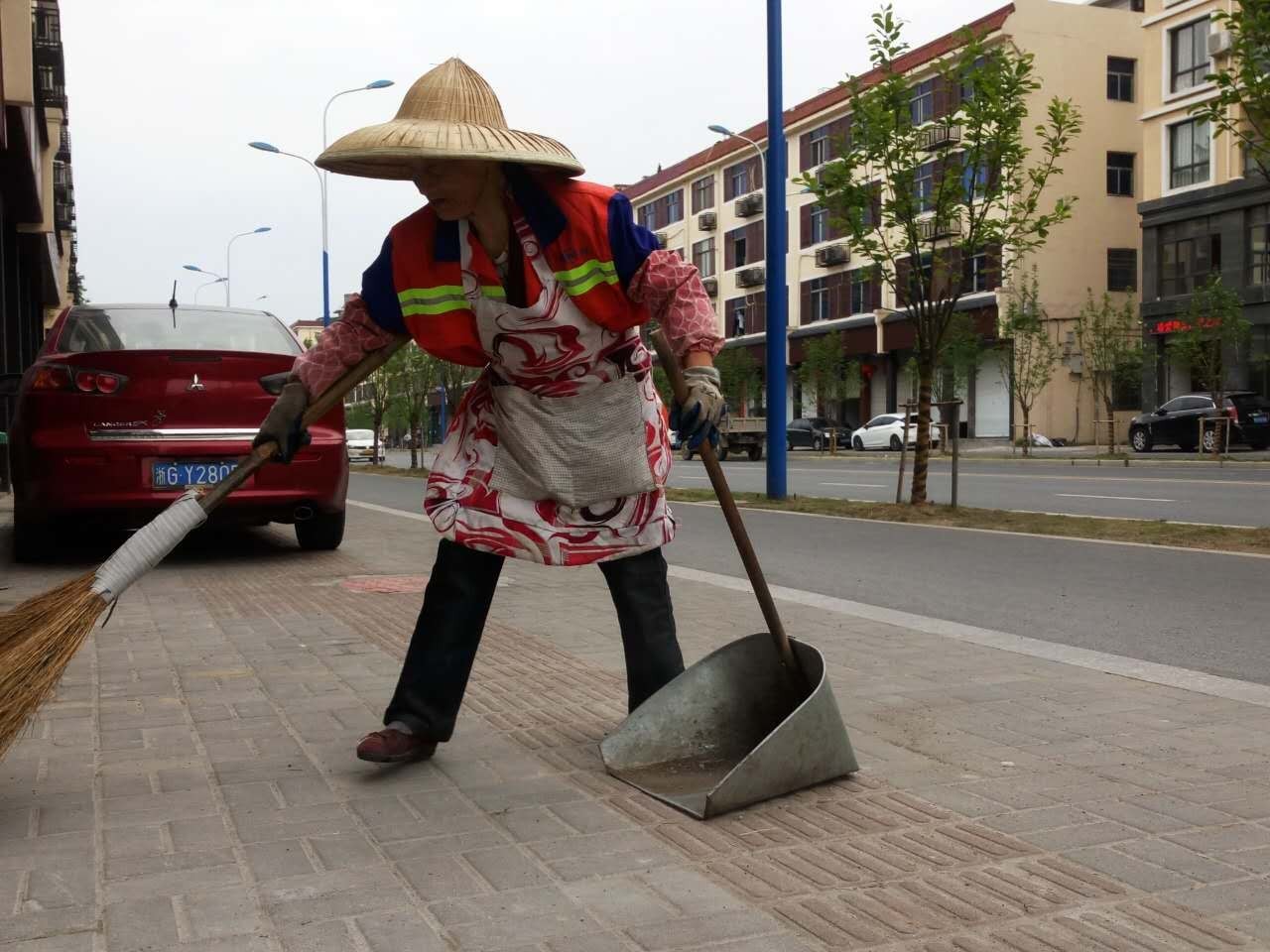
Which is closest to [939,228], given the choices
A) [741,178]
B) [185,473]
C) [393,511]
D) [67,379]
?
[393,511]

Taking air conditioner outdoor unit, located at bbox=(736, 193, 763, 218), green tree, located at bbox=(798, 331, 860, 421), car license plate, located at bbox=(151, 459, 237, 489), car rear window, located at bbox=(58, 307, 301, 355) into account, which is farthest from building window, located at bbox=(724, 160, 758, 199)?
car license plate, located at bbox=(151, 459, 237, 489)

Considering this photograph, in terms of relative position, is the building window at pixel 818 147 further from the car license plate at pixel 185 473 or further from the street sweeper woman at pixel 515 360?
the street sweeper woman at pixel 515 360

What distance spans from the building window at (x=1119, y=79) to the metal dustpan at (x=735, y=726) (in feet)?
160

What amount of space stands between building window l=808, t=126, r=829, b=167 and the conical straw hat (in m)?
53.6

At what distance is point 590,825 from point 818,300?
5550 centimetres

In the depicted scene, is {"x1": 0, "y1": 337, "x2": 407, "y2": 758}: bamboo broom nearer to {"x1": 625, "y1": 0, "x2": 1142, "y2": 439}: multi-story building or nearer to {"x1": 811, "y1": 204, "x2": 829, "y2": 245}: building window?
{"x1": 625, "y1": 0, "x2": 1142, "y2": 439}: multi-story building

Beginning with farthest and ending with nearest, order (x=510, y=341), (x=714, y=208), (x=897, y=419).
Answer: (x=714, y=208) < (x=897, y=419) < (x=510, y=341)

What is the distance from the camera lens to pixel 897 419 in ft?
146

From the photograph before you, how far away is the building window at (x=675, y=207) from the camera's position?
6969 centimetres

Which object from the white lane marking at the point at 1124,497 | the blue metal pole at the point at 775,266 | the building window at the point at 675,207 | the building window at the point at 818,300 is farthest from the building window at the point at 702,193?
the white lane marking at the point at 1124,497

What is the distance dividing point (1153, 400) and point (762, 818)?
138ft

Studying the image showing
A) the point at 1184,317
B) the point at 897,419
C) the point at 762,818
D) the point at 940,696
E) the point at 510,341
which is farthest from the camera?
the point at 897,419

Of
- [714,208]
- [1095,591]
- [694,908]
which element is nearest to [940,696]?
[694,908]

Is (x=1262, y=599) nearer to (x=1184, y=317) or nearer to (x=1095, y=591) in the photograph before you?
(x=1095, y=591)
